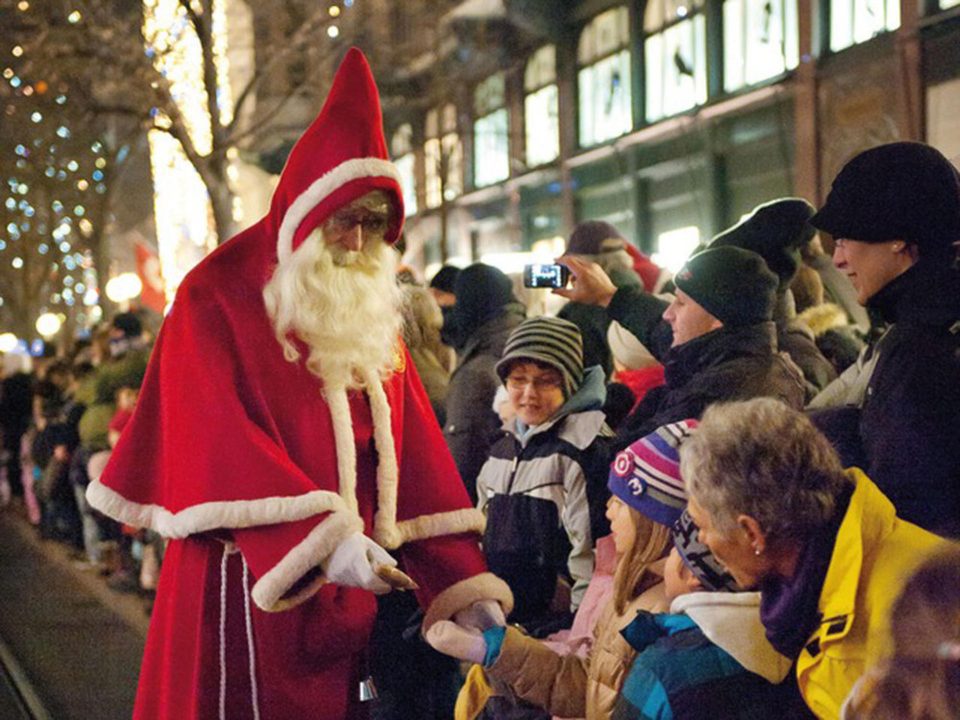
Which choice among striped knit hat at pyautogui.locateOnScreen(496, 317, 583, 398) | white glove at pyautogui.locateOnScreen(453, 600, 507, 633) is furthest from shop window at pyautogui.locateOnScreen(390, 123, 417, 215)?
white glove at pyautogui.locateOnScreen(453, 600, 507, 633)

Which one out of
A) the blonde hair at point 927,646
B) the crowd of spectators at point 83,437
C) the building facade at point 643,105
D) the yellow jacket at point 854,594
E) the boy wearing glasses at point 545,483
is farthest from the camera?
the building facade at point 643,105

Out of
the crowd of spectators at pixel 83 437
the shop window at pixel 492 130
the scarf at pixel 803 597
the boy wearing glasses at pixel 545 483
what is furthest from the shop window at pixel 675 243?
the scarf at pixel 803 597

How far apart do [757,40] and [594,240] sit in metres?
9.88

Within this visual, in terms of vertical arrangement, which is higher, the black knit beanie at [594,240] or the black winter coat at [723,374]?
the black knit beanie at [594,240]

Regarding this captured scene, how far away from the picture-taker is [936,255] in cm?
338

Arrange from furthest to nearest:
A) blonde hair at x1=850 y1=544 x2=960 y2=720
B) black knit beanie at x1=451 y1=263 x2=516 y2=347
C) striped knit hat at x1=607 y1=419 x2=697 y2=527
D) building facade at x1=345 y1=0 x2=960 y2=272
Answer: building facade at x1=345 y1=0 x2=960 y2=272 → black knit beanie at x1=451 y1=263 x2=516 y2=347 → striped knit hat at x1=607 y1=419 x2=697 y2=527 → blonde hair at x1=850 y1=544 x2=960 y2=720

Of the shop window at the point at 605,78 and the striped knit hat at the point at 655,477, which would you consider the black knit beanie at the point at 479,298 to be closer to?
the striped knit hat at the point at 655,477

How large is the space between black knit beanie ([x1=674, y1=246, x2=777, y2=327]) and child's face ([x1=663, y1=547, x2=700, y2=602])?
1291mm

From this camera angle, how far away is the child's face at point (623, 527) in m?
3.46

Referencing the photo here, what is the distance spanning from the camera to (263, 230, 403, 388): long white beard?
3.44 meters

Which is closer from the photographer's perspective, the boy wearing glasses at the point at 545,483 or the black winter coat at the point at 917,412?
the black winter coat at the point at 917,412

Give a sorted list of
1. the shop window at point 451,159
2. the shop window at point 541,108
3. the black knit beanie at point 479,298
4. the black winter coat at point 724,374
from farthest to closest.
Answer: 1. the shop window at point 451,159
2. the shop window at point 541,108
3. the black knit beanie at point 479,298
4. the black winter coat at point 724,374

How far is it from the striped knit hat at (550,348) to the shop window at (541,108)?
16.9m

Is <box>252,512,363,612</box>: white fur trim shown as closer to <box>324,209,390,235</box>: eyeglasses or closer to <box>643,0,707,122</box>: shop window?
<box>324,209,390,235</box>: eyeglasses
